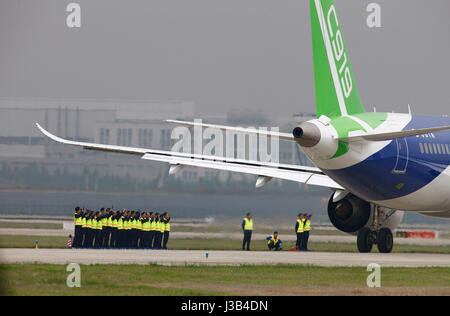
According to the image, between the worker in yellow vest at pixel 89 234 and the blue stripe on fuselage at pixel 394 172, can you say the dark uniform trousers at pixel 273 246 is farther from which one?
the worker in yellow vest at pixel 89 234

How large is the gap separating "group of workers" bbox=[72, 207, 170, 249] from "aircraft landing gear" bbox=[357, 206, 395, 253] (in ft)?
27.0

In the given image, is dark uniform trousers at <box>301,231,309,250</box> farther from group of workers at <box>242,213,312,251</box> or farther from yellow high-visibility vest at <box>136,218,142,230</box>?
yellow high-visibility vest at <box>136,218,142,230</box>

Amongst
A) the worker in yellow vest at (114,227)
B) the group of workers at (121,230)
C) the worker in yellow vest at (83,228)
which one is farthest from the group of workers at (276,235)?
the worker in yellow vest at (83,228)

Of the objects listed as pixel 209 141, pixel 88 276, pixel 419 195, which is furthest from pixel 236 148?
pixel 88 276

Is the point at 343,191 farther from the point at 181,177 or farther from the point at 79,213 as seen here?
the point at 181,177

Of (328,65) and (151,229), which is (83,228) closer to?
(151,229)

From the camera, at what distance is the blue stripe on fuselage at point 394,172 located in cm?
3061

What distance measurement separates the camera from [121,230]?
36719mm

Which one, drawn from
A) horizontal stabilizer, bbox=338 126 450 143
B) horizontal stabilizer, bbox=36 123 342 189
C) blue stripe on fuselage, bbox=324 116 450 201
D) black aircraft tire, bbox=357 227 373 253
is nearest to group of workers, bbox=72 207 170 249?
horizontal stabilizer, bbox=36 123 342 189

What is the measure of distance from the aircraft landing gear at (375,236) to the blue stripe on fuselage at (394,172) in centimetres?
316

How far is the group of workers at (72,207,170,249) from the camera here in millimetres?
36156

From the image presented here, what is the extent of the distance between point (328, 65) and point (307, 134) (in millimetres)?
4147

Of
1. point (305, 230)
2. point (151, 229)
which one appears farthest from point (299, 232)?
point (151, 229)
